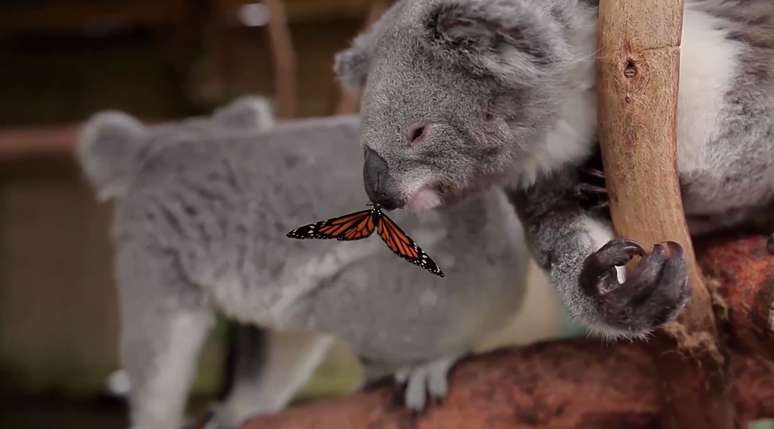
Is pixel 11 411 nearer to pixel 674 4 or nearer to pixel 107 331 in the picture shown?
pixel 107 331

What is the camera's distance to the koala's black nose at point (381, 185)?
1.03 meters

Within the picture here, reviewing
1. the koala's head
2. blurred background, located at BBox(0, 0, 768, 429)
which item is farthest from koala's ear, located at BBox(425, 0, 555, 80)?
blurred background, located at BBox(0, 0, 768, 429)

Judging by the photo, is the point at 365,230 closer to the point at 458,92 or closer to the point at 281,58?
the point at 458,92

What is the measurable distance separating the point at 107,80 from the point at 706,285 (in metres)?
3.65

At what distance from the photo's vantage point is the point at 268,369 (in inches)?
78.2

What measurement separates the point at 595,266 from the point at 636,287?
59 millimetres

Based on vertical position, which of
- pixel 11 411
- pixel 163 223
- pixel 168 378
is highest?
pixel 163 223

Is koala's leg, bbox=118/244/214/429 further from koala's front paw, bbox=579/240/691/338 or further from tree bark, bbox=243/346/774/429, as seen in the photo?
koala's front paw, bbox=579/240/691/338

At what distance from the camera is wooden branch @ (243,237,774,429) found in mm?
1207

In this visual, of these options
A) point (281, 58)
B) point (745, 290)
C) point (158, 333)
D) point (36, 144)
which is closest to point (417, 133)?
point (745, 290)

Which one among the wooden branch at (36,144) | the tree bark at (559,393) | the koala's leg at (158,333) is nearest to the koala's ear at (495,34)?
the tree bark at (559,393)

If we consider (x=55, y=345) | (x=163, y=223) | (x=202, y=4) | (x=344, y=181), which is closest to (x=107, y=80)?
(x=202, y=4)

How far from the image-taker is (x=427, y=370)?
1510 mm

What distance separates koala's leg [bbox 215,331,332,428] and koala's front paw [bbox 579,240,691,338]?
102 cm
